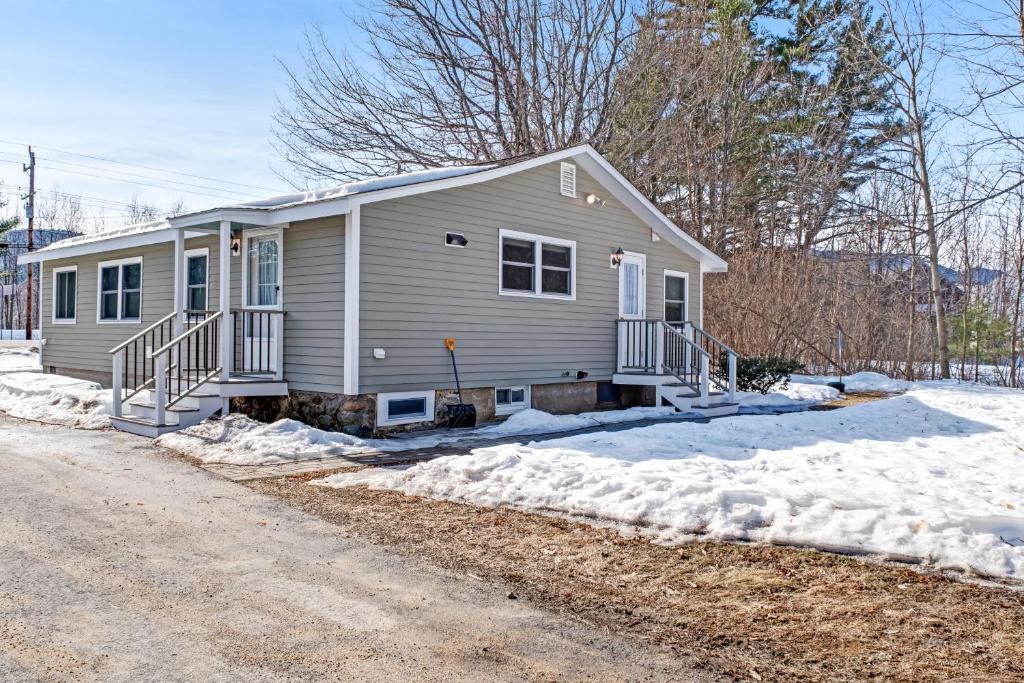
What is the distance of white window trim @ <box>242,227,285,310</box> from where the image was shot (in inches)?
426

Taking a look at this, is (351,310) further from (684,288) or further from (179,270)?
(684,288)

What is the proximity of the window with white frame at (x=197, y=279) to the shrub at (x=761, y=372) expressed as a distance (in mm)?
10077

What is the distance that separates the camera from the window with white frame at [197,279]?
12.5 m

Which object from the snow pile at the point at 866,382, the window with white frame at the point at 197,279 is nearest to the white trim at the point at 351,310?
the window with white frame at the point at 197,279

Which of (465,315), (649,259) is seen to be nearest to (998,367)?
(649,259)

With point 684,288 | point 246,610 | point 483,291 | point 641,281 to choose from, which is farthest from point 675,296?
point 246,610

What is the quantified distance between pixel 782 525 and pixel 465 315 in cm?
676

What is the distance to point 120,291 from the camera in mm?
14617

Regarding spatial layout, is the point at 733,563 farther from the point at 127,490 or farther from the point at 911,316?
the point at 911,316

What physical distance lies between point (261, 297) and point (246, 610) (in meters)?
8.04

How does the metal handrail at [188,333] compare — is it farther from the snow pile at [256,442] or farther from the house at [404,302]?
the snow pile at [256,442]

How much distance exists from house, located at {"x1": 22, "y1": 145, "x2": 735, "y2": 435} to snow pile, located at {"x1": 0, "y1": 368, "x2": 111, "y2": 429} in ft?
1.35

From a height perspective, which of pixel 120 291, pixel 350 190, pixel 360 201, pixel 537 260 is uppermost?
pixel 350 190

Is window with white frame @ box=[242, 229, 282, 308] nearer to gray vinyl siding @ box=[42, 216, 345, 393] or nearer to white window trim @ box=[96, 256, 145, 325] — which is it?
gray vinyl siding @ box=[42, 216, 345, 393]
